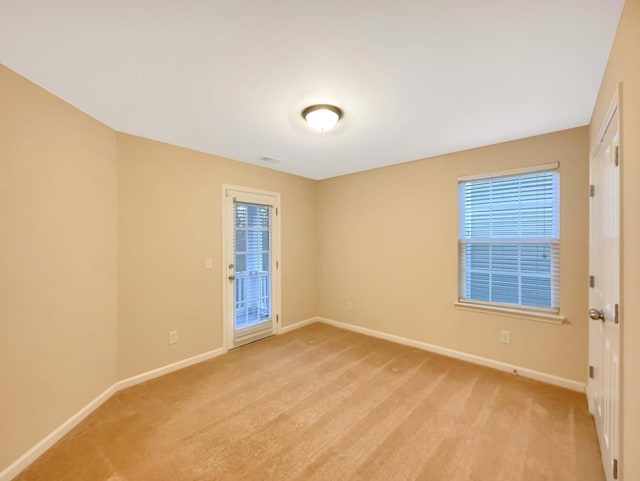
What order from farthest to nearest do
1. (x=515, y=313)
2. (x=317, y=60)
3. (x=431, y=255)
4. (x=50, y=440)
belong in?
1. (x=431, y=255)
2. (x=515, y=313)
3. (x=50, y=440)
4. (x=317, y=60)

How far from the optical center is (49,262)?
187 centimetres

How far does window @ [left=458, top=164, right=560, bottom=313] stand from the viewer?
2611 millimetres

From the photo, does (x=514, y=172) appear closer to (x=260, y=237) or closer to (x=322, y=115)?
(x=322, y=115)

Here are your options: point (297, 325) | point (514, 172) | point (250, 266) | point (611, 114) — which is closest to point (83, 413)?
point (250, 266)

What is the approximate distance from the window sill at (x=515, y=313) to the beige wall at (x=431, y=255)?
49mm

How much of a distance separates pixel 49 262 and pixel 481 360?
4007 mm

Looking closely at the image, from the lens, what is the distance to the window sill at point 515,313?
2.54 m

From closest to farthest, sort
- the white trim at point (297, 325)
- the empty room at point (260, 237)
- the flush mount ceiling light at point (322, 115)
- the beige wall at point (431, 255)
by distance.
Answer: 1. the empty room at point (260, 237)
2. the flush mount ceiling light at point (322, 115)
3. the beige wall at point (431, 255)
4. the white trim at point (297, 325)

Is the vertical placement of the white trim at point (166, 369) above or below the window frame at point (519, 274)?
below

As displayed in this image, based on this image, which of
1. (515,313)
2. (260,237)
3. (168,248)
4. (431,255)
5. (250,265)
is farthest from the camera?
(260,237)

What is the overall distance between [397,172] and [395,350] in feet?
7.69

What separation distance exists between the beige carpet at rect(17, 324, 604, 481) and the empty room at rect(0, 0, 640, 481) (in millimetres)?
19

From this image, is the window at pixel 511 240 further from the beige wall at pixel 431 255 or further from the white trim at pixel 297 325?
the white trim at pixel 297 325

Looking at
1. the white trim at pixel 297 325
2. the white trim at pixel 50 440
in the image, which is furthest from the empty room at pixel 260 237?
the white trim at pixel 297 325
